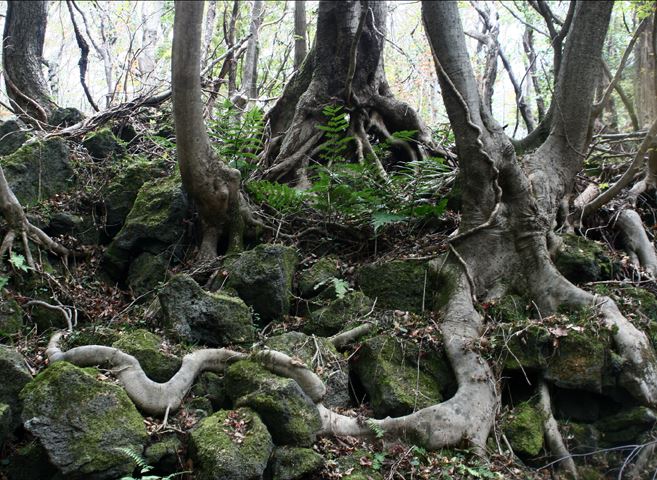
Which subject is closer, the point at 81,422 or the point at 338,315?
the point at 81,422

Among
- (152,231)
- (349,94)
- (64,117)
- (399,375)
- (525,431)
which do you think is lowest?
(525,431)

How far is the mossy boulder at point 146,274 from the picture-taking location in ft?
22.4

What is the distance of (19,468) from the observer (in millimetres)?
4152

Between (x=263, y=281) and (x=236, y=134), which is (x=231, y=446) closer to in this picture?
(x=263, y=281)

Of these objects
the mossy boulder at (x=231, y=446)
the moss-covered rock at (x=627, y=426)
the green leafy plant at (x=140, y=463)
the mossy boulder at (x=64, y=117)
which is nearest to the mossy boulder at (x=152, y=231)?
the mossy boulder at (x=64, y=117)

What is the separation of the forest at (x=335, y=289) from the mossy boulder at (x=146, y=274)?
1.0 inches

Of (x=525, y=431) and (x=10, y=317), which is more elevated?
(x=10, y=317)

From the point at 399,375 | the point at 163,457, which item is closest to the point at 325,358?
the point at 399,375

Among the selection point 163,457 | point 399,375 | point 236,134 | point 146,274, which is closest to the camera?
point 163,457

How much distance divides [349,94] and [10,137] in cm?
493

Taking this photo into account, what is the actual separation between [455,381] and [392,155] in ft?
15.4

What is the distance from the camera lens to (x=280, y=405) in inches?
177

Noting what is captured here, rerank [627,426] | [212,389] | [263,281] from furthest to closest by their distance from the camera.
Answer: [263,281], [627,426], [212,389]

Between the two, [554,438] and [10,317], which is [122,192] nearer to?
[10,317]
